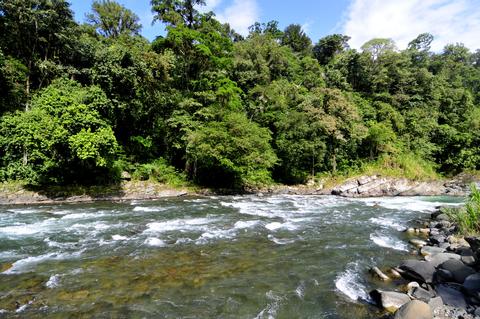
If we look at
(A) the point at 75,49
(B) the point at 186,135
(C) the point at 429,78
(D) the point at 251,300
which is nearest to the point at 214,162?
(B) the point at 186,135

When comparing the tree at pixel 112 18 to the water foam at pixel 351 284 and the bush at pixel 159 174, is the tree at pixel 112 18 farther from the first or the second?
the water foam at pixel 351 284

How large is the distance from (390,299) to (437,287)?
4.46 ft

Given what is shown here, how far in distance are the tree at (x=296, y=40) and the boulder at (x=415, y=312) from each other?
6140cm

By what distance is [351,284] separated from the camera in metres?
6.91

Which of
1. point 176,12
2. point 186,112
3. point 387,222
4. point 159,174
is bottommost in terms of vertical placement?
point 387,222

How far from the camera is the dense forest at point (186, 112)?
60.7ft

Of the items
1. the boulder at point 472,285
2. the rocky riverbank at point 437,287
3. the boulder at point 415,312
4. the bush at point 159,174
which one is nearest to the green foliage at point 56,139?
the bush at point 159,174

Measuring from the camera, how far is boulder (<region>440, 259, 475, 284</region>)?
6.38 metres

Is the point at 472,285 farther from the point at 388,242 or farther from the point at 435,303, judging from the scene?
the point at 388,242

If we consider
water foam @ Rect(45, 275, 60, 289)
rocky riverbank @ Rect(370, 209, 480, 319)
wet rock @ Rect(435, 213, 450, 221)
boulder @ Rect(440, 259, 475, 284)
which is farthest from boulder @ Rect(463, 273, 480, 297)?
water foam @ Rect(45, 275, 60, 289)

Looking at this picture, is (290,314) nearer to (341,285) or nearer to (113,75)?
(341,285)

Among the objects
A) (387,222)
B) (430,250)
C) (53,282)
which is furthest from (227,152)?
(53,282)

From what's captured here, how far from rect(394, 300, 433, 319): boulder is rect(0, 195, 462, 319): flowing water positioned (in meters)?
0.77

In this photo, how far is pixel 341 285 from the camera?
22.5 ft
